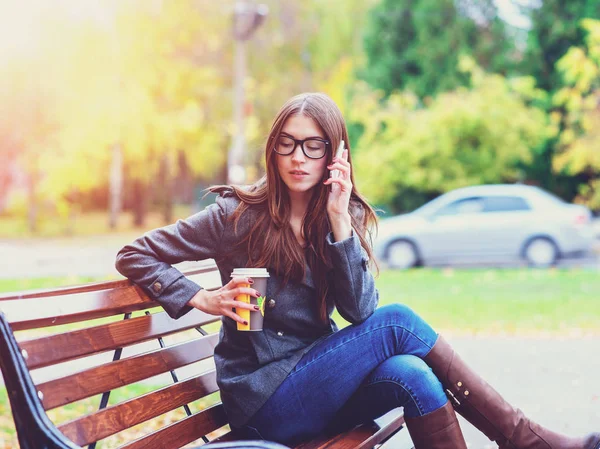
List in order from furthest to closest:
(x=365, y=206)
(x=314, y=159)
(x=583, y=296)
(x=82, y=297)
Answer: (x=583, y=296) < (x=365, y=206) < (x=314, y=159) < (x=82, y=297)

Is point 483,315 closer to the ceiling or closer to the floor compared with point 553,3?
closer to the floor

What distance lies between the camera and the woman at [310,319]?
262cm

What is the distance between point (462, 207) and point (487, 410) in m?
12.4

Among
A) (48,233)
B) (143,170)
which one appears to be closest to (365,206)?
(143,170)

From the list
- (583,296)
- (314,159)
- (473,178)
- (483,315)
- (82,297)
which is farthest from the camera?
(473,178)

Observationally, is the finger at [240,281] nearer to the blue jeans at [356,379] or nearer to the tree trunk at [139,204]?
the blue jeans at [356,379]

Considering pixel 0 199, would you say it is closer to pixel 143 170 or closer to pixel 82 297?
pixel 143 170

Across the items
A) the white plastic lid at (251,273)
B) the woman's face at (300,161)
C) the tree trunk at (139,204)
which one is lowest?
the tree trunk at (139,204)

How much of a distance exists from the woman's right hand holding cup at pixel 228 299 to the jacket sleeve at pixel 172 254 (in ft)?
0.17

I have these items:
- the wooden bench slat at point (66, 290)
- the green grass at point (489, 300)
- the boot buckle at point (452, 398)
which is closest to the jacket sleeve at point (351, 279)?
the boot buckle at point (452, 398)

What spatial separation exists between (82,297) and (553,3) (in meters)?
23.9

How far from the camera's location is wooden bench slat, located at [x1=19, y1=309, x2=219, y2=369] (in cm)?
219

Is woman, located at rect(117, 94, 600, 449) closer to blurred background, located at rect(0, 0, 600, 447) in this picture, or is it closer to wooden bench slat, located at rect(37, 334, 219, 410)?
wooden bench slat, located at rect(37, 334, 219, 410)

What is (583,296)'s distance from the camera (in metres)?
10.1
